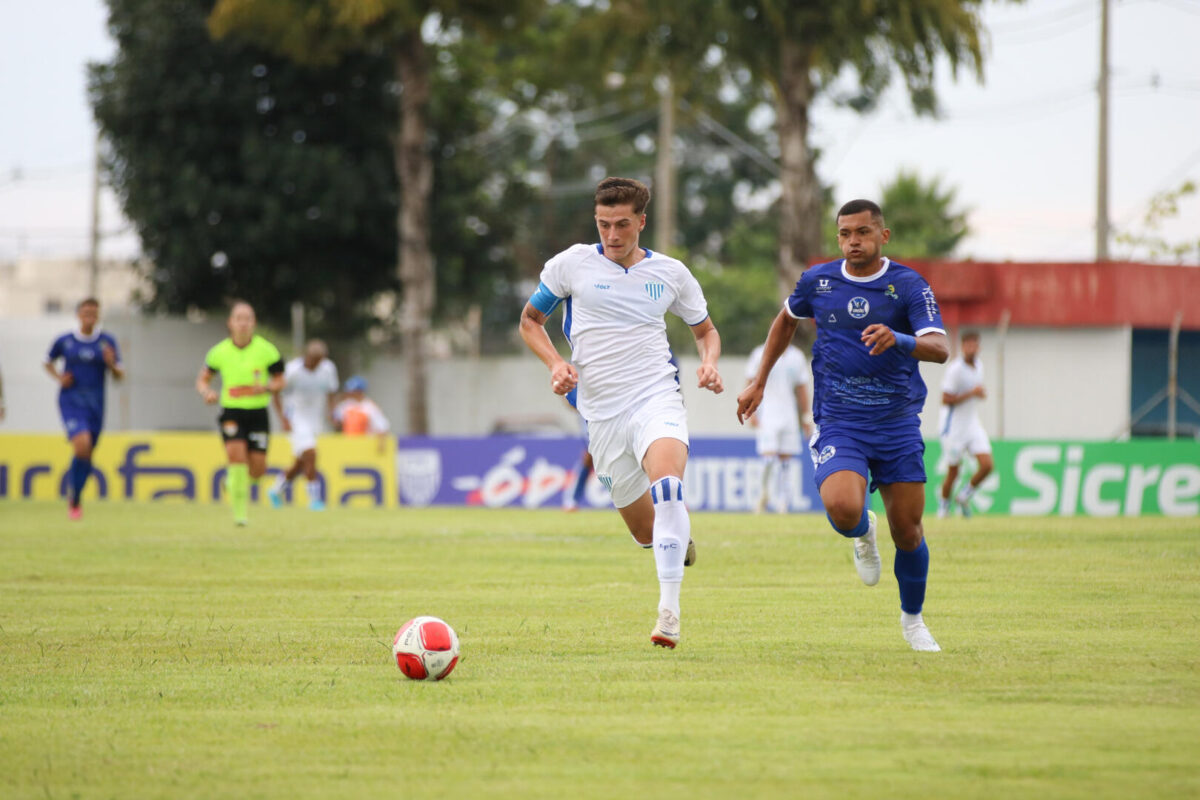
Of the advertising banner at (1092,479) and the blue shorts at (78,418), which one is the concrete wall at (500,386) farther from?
the blue shorts at (78,418)

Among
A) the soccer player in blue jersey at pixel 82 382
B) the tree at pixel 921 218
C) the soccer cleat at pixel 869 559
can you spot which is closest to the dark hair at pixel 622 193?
the soccer cleat at pixel 869 559

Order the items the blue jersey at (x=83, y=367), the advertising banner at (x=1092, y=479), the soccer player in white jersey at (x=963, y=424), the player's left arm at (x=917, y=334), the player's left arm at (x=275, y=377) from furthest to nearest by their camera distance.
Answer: the advertising banner at (x=1092, y=479), the soccer player in white jersey at (x=963, y=424), the blue jersey at (x=83, y=367), the player's left arm at (x=275, y=377), the player's left arm at (x=917, y=334)

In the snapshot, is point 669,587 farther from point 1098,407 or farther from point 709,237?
point 709,237

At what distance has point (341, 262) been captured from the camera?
3803cm

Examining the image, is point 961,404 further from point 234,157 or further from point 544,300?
point 234,157

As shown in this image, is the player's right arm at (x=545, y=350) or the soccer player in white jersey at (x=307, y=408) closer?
the player's right arm at (x=545, y=350)

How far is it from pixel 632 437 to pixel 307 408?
15.0 m

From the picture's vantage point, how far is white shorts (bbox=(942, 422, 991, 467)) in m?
20.2

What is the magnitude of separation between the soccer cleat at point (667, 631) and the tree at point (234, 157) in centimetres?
2952

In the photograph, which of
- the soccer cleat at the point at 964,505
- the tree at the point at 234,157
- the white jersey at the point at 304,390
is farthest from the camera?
the tree at the point at 234,157

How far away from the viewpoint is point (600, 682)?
6.90m

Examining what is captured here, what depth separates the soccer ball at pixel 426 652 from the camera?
6.98 meters

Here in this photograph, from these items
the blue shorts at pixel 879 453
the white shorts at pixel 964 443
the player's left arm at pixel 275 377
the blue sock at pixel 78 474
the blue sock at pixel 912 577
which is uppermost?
the player's left arm at pixel 275 377

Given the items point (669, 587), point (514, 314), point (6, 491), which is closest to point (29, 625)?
point (669, 587)
